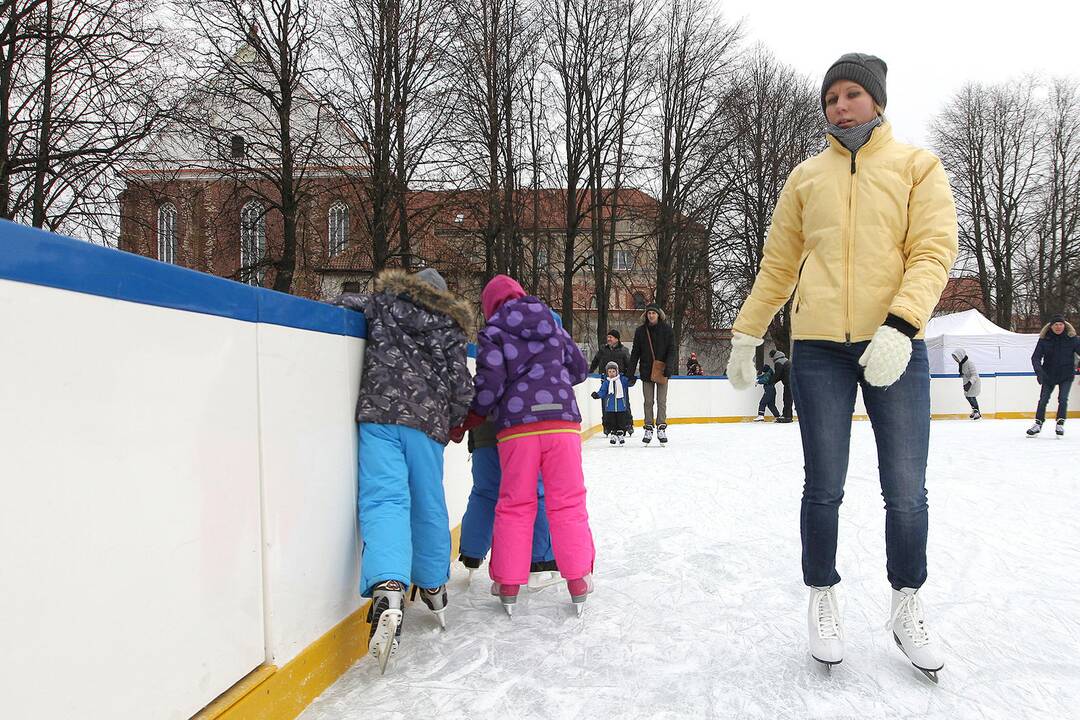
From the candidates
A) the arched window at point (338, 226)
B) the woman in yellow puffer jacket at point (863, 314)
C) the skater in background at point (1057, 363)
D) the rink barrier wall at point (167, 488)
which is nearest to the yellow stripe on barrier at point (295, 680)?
the rink barrier wall at point (167, 488)

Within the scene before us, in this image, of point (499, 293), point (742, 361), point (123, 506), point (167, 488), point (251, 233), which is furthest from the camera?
point (251, 233)

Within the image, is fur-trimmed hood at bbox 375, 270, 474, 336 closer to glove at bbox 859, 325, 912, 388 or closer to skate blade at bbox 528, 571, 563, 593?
skate blade at bbox 528, 571, 563, 593

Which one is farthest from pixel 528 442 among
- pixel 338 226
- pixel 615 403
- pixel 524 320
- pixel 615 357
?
pixel 338 226

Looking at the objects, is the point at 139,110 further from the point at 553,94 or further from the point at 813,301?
the point at 553,94

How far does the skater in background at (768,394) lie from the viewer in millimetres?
16266

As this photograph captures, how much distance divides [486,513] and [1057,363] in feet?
31.5

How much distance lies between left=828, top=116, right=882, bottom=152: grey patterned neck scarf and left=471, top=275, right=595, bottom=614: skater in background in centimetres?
136

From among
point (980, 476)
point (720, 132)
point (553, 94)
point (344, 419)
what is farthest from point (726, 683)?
point (720, 132)

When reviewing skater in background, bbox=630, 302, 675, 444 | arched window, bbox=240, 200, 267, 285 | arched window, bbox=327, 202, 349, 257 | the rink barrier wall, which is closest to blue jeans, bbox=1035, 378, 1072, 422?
skater in background, bbox=630, 302, 675, 444

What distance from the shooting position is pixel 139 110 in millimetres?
10484

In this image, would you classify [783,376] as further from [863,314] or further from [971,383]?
[863,314]

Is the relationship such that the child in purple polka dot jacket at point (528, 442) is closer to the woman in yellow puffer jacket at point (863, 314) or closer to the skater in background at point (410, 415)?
the skater in background at point (410, 415)

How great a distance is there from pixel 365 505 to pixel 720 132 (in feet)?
74.2

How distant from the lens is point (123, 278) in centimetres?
146
